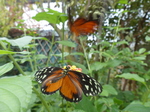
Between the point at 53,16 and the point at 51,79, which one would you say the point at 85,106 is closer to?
the point at 51,79

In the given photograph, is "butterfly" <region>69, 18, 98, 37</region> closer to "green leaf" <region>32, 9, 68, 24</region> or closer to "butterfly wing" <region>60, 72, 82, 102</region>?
"green leaf" <region>32, 9, 68, 24</region>

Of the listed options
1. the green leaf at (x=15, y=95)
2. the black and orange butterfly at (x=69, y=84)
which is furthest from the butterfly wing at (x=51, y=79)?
the green leaf at (x=15, y=95)

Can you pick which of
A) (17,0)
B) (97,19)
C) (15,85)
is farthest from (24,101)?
(17,0)

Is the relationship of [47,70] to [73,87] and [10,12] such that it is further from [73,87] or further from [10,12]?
[10,12]

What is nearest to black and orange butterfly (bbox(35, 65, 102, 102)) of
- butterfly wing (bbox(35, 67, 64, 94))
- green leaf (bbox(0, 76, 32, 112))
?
butterfly wing (bbox(35, 67, 64, 94))

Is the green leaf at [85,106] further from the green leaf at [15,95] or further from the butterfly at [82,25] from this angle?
the butterfly at [82,25]

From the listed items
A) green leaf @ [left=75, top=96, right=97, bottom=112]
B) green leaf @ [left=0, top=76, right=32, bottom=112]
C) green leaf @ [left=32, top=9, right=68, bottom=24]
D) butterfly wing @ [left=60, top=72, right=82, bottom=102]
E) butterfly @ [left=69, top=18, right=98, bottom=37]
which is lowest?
green leaf @ [left=75, top=96, right=97, bottom=112]

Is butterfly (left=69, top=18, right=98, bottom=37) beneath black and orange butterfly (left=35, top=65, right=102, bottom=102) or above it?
above
